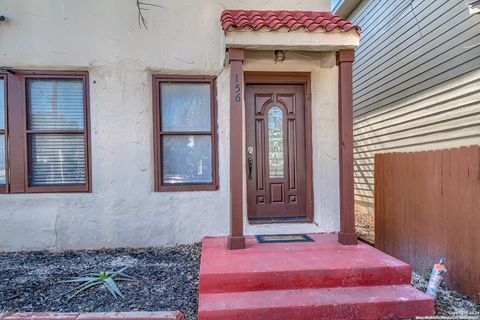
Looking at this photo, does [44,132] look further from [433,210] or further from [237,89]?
[433,210]

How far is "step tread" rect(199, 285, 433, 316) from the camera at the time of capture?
2992 millimetres

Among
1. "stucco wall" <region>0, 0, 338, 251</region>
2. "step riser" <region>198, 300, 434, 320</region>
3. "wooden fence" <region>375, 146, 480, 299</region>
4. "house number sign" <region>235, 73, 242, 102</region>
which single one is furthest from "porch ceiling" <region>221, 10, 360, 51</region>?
"step riser" <region>198, 300, 434, 320</region>

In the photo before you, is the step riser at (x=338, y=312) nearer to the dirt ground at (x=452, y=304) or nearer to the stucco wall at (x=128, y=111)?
the dirt ground at (x=452, y=304)

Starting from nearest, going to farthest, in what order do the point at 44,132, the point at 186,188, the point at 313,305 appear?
1. the point at 313,305
2. the point at 44,132
3. the point at 186,188

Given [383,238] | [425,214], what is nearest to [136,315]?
[425,214]

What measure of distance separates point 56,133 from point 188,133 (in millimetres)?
→ 1778

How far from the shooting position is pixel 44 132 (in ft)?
15.5

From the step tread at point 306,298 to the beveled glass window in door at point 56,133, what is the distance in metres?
2.79

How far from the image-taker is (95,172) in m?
4.72

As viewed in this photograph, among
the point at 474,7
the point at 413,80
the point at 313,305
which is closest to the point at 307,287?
the point at 313,305

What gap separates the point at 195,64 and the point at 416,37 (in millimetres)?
3974

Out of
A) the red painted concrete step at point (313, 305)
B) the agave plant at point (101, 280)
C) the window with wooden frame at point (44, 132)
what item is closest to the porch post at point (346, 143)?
the red painted concrete step at point (313, 305)

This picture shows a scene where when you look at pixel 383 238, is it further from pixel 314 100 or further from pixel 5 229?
pixel 5 229

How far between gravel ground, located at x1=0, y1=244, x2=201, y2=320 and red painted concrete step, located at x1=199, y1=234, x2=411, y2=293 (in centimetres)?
32
